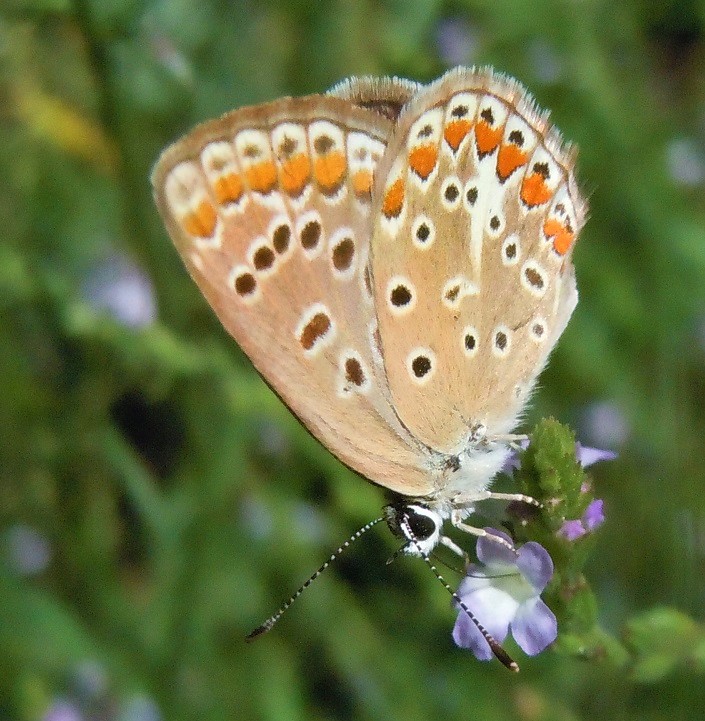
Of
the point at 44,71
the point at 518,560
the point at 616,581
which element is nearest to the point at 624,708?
the point at 616,581

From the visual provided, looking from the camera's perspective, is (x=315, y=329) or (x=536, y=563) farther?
(x=315, y=329)

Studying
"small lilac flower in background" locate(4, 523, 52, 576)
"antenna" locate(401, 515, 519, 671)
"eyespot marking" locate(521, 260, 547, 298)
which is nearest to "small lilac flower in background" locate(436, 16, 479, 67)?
"eyespot marking" locate(521, 260, 547, 298)

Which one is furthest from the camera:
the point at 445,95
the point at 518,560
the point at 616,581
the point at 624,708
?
the point at 616,581

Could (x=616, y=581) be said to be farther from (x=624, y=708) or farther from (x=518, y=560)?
(x=518, y=560)

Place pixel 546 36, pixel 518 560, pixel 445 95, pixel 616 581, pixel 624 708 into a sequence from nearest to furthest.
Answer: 1. pixel 518 560
2. pixel 445 95
3. pixel 624 708
4. pixel 616 581
5. pixel 546 36

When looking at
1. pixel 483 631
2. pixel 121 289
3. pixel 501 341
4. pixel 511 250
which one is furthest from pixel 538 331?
→ pixel 121 289

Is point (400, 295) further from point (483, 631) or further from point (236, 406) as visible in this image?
point (236, 406)

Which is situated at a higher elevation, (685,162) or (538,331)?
(538,331)
